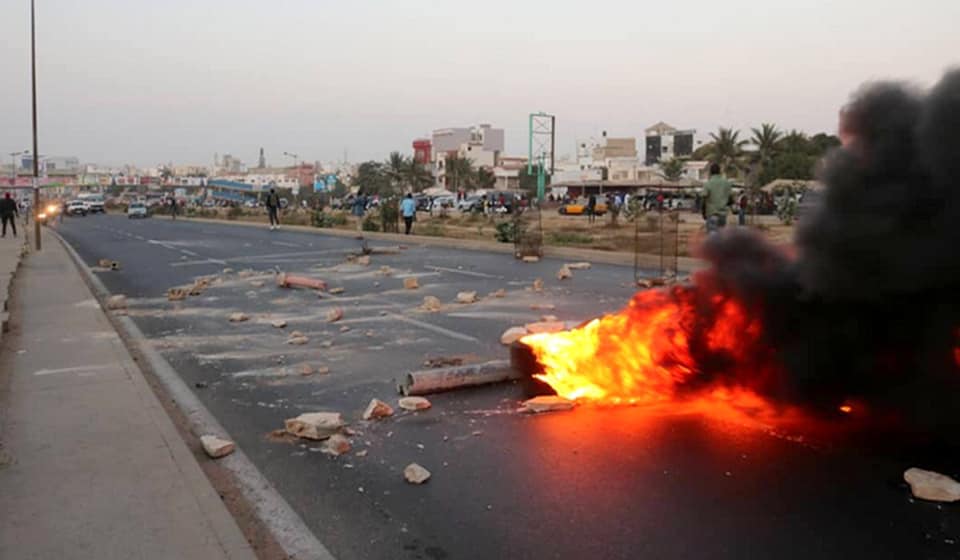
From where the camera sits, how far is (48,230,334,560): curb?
3.54 metres

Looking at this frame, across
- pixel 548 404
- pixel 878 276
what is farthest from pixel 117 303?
pixel 878 276

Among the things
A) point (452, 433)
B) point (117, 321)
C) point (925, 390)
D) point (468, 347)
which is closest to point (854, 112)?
point (925, 390)

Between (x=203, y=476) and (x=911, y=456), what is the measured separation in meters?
3.94

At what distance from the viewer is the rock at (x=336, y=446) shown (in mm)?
4812

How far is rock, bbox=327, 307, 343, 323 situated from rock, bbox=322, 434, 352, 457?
4.81 meters

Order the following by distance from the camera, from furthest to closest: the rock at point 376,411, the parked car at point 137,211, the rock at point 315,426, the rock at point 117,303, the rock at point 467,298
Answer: the parked car at point 137,211 < the rock at point 117,303 < the rock at point 467,298 < the rock at point 376,411 < the rock at point 315,426

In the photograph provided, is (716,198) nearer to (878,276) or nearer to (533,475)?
(878,276)

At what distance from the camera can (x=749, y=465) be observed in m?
4.35

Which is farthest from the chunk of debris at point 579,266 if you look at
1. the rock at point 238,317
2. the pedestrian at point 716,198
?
the rock at point 238,317

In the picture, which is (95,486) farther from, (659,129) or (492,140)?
(492,140)

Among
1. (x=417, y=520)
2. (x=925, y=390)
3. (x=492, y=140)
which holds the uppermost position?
(x=492, y=140)

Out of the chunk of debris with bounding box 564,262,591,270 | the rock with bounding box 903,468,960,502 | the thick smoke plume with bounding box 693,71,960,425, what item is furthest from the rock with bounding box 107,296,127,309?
the rock with bounding box 903,468,960,502

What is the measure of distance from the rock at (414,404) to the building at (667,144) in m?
111

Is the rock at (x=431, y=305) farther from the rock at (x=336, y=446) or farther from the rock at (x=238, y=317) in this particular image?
the rock at (x=336, y=446)
